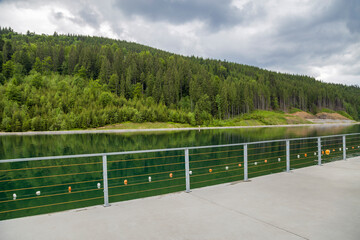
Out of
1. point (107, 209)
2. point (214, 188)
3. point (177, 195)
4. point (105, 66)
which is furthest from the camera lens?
point (105, 66)

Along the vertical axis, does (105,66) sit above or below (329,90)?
above

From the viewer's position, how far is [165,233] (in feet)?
10.6

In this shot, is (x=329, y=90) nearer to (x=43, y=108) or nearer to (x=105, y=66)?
(x=105, y=66)

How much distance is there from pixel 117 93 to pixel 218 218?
364 feet

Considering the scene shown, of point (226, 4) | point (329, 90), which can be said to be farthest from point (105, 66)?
point (329, 90)

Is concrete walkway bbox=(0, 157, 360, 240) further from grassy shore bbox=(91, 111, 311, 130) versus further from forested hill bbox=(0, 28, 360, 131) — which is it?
forested hill bbox=(0, 28, 360, 131)

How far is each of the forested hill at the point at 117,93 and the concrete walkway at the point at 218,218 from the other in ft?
256

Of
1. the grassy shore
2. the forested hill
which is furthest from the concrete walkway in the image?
the forested hill

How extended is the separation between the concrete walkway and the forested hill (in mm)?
78021

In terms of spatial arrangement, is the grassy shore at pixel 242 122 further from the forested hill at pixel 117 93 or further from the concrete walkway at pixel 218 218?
the concrete walkway at pixel 218 218

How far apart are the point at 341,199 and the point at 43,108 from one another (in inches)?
3646

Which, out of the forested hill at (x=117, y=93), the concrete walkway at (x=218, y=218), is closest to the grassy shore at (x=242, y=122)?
the forested hill at (x=117, y=93)

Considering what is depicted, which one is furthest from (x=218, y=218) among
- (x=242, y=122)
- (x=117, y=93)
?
(x=117, y=93)

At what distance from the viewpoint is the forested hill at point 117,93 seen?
81.2m
